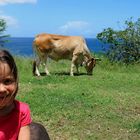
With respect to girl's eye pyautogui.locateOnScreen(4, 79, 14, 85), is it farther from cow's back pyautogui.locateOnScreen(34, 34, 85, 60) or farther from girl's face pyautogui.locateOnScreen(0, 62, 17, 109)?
cow's back pyautogui.locateOnScreen(34, 34, 85, 60)

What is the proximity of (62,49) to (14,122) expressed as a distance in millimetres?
14514

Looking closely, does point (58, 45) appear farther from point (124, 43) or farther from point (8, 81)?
point (8, 81)

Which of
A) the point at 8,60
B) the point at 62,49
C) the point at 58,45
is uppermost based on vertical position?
the point at 8,60

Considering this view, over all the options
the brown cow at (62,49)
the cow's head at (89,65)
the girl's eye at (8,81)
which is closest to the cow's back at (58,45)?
the brown cow at (62,49)

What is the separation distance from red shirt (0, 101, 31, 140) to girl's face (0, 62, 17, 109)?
0.39 feet

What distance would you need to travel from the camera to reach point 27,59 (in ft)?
67.4

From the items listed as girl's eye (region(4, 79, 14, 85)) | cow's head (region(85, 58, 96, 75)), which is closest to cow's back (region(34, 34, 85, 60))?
cow's head (region(85, 58, 96, 75))

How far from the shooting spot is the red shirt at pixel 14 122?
3088mm

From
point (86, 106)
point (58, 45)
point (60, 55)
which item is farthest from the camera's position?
point (60, 55)

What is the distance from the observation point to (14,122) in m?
3.14

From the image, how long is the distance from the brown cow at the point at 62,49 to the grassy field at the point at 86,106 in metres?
2.60

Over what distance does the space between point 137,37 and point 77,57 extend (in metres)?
5.69

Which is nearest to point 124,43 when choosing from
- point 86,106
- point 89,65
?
point 89,65

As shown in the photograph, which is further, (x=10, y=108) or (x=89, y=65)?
(x=89, y=65)
